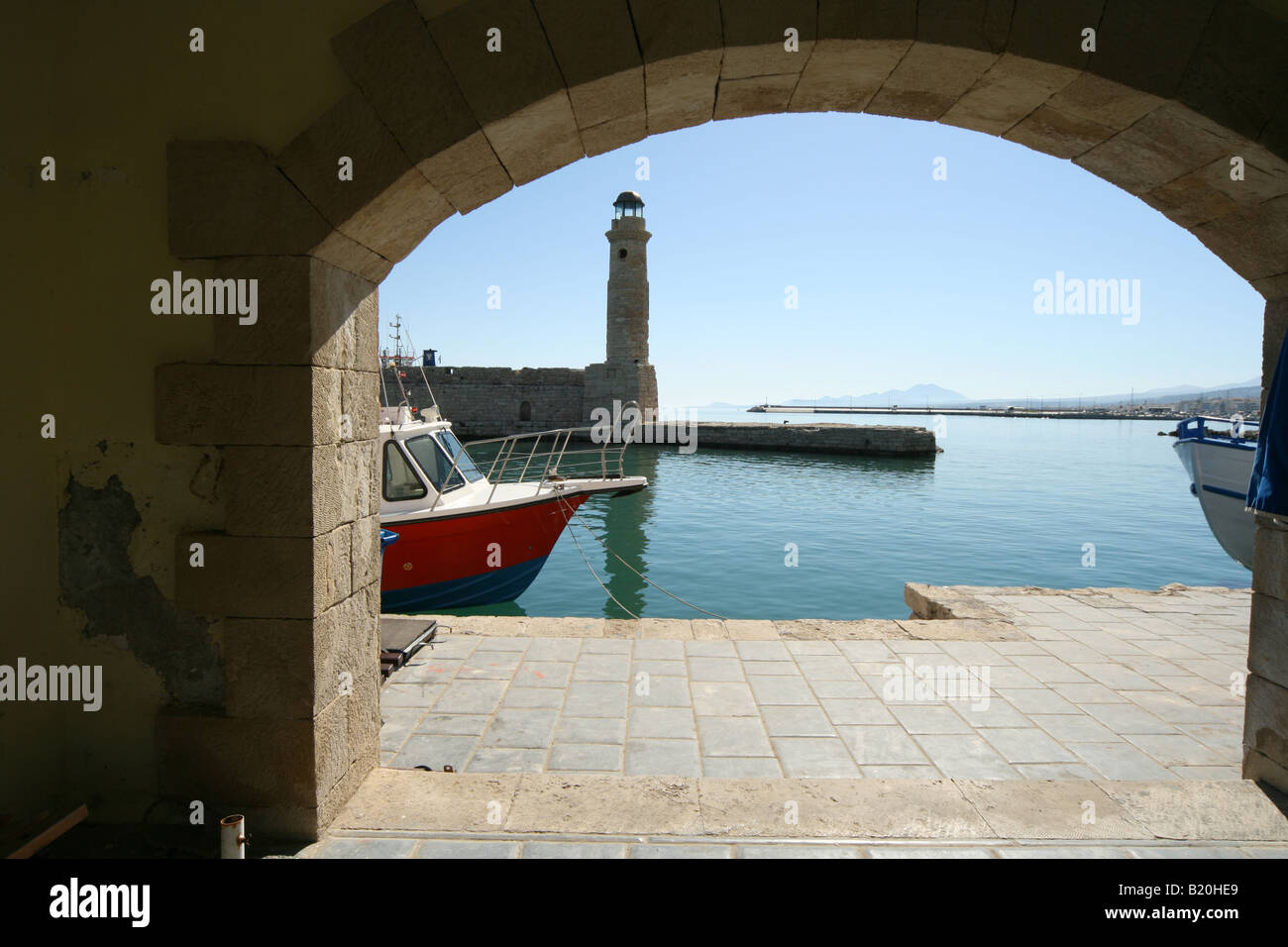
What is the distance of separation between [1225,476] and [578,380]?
2468cm

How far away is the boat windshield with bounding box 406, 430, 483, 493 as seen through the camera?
7.50 meters

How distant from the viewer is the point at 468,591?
312 inches

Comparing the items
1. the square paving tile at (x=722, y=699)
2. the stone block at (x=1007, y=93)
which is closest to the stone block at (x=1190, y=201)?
the stone block at (x=1007, y=93)

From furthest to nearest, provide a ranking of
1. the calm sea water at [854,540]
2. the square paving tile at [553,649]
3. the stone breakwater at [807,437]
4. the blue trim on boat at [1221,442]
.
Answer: the stone breakwater at [807,437] → the calm sea water at [854,540] → the blue trim on boat at [1221,442] → the square paving tile at [553,649]

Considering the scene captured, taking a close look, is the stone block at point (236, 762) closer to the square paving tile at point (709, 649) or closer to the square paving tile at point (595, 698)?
the square paving tile at point (595, 698)

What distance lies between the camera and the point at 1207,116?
2322mm

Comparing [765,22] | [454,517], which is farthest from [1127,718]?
[454,517]

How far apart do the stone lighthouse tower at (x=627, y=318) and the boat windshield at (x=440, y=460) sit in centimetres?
1999

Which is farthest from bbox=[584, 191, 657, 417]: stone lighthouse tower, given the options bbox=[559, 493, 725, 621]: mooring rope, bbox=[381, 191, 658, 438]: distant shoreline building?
bbox=[559, 493, 725, 621]: mooring rope

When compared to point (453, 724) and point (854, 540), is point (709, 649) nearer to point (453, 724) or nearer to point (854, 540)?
point (453, 724)

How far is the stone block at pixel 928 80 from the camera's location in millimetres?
2324

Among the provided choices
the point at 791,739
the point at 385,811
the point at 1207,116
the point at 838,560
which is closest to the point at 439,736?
the point at 385,811
